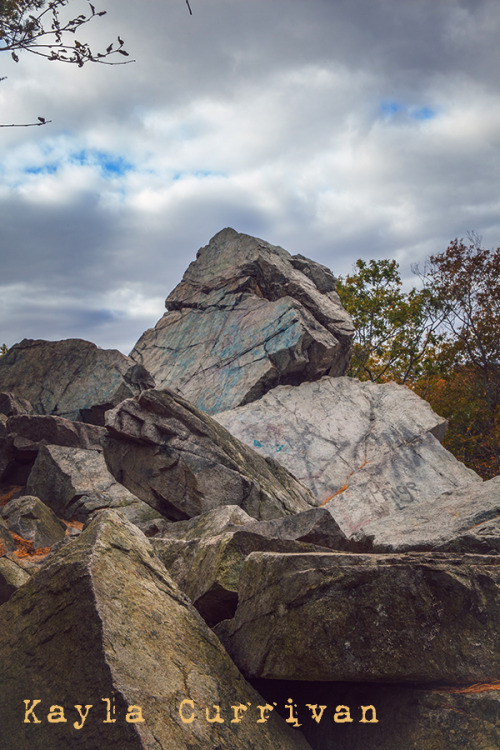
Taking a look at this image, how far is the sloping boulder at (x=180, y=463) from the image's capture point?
9.25 metres

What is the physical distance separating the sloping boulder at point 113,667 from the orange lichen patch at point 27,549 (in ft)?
19.5

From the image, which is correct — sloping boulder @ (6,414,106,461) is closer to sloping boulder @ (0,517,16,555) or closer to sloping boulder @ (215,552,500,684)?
sloping boulder @ (0,517,16,555)

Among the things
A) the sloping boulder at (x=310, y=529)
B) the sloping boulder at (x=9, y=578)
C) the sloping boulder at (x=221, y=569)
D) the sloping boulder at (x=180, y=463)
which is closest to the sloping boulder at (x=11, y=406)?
the sloping boulder at (x=180, y=463)

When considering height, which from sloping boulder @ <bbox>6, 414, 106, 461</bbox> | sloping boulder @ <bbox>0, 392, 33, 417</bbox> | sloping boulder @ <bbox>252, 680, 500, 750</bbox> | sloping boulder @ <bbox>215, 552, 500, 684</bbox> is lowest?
sloping boulder @ <bbox>252, 680, 500, 750</bbox>

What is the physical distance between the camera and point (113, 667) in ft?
10.5

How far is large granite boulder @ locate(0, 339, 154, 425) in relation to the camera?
62.6ft

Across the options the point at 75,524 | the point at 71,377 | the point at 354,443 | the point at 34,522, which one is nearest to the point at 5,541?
the point at 34,522

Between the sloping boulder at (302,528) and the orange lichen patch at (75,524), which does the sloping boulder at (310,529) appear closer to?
the sloping boulder at (302,528)

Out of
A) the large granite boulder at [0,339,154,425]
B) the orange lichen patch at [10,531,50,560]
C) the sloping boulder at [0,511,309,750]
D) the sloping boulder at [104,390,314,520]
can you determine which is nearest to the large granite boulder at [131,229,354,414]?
the large granite boulder at [0,339,154,425]

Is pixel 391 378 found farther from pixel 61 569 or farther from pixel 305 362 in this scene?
pixel 61 569

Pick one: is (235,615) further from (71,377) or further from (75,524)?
(71,377)

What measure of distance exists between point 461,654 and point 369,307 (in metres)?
34.1

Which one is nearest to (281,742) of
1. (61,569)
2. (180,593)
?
(180,593)

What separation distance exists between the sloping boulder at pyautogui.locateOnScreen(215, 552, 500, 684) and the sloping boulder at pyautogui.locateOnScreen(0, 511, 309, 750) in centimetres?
43
